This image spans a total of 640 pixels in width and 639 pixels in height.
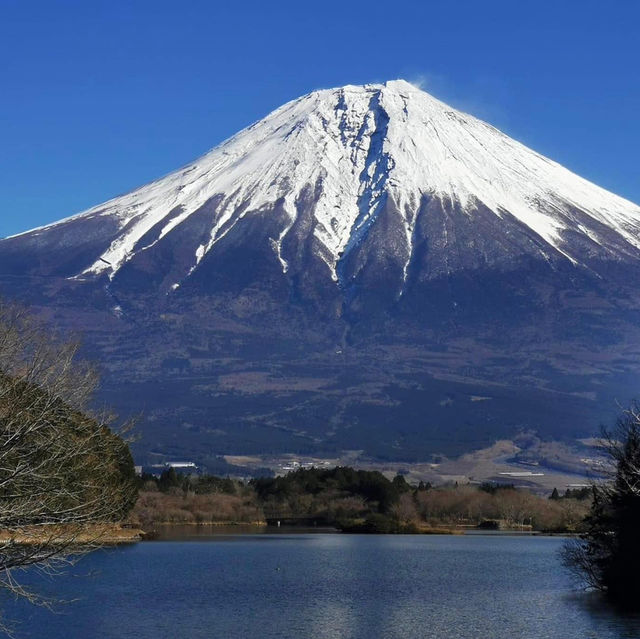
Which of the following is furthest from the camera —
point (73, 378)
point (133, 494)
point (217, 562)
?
point (133, 494)

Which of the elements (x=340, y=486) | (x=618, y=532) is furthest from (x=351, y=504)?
(x=618, y=532)

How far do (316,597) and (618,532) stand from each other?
905 cm

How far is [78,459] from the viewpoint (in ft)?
117

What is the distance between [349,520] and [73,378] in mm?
63129

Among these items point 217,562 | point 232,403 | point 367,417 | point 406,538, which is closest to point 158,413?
point 232,403

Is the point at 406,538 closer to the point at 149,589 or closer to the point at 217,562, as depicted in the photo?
the point at 217,562

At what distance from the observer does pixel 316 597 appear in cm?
3875

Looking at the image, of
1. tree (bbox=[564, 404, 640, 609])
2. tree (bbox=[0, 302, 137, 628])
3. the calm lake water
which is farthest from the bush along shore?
tree (bbox=[0, 302, 137, 628])

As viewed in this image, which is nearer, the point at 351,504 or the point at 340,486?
the point at 351,504

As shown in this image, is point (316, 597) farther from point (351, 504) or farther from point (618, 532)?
point (351, 504)

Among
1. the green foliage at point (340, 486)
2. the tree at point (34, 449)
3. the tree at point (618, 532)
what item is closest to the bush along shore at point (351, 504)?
the green foliage at point (340, 486)

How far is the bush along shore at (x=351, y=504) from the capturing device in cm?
8556

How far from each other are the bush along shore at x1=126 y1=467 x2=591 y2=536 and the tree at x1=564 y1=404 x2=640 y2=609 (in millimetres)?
43915

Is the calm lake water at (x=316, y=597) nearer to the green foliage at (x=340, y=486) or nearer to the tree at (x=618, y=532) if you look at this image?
the tree at (x=618, y=532)
